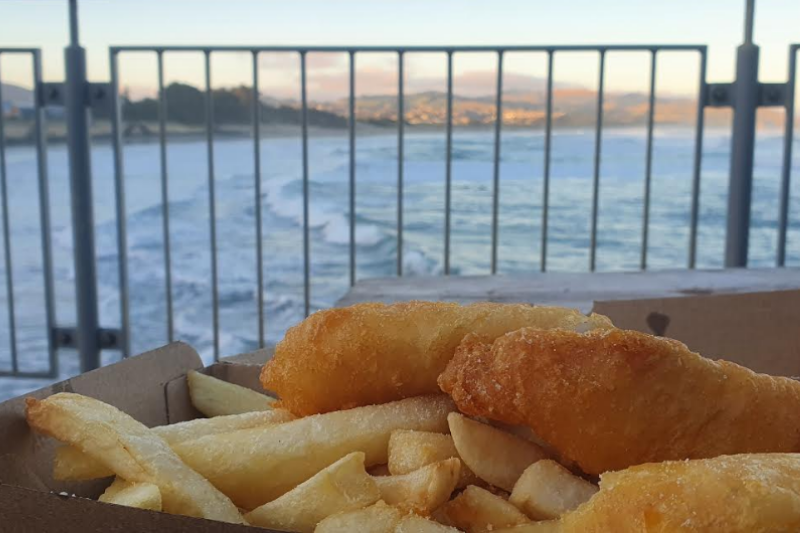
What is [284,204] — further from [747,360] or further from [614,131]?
[747,360]

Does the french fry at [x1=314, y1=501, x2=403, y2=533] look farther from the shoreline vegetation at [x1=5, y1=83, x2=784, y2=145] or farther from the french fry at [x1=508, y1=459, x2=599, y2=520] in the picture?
the shoreline vegetation at [x1=5, y1=83, x2=784, y2=145]

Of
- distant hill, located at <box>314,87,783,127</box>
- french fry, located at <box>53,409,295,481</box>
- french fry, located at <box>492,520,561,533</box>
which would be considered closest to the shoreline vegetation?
distant hill, located at <box>314,87,783,127</box>

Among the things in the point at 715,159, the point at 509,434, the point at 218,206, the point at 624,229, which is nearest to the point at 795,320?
the point at 509,434

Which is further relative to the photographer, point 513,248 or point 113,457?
point 513,248

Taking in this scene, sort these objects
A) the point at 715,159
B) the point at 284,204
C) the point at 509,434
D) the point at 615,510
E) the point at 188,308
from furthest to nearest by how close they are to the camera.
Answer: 1. the point at 188,308
2. the point at 284,204
3. the point at 715,159
4. the point at 509,434
5. the point at 615,510

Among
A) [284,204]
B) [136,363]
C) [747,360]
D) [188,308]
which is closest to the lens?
[136,363]

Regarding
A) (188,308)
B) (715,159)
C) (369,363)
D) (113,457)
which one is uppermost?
(715,159)

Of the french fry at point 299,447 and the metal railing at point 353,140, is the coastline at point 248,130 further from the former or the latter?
the french fry at point 299,447

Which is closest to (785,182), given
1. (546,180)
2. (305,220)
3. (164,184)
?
(546,180)
